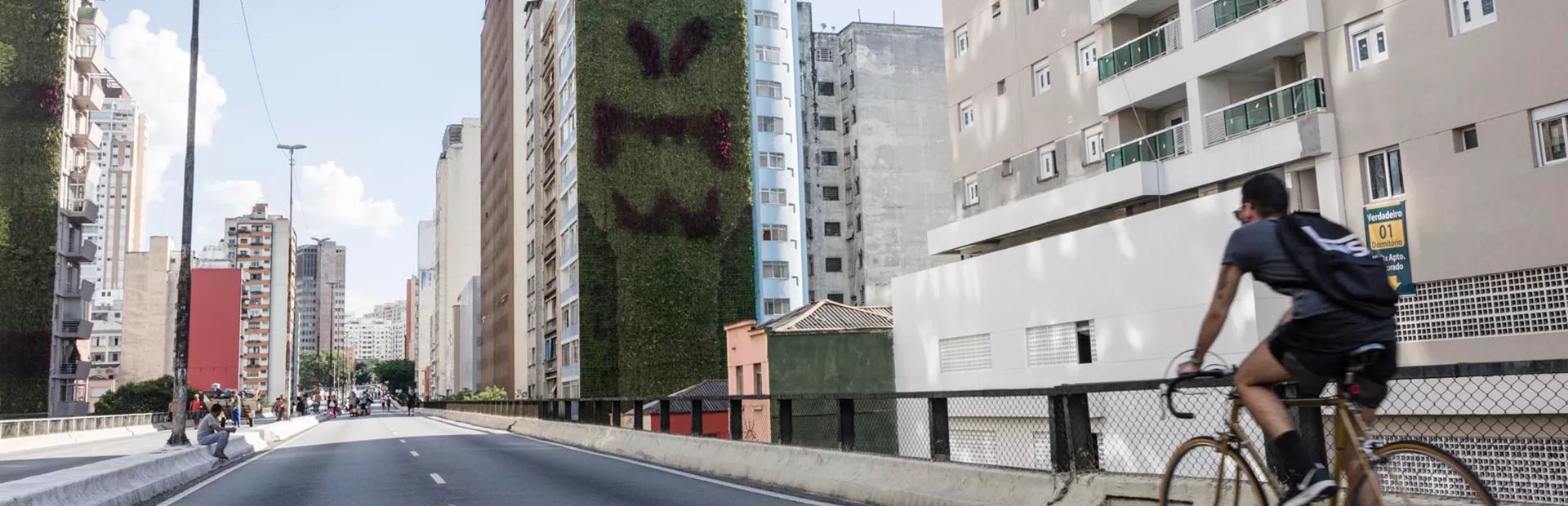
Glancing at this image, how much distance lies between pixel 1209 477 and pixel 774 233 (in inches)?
2501

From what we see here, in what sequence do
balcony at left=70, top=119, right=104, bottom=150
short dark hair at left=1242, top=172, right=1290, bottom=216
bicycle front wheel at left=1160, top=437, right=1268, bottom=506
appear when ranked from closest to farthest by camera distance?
short dark hair at left=1242, top=172, right=1290, bottom=216 < bicycle front wheel at left=1160, top=437, right=1268, bottom=506 < balcony at left=70, top=119, right=104, bottom=150

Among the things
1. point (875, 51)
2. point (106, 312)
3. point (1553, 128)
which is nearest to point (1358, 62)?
point (1553, 128)

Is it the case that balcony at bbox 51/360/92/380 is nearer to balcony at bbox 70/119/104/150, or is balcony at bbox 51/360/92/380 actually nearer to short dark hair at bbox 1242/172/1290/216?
balcony at bbox 70/119/104/150

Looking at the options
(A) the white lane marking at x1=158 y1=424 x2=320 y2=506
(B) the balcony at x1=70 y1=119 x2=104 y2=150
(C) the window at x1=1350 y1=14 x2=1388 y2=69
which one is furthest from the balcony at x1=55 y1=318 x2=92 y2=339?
(C) the window at x1=1350 y1=14 x2=1388 y2=69

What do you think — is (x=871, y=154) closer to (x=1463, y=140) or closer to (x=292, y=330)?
(x=1463, y=140)

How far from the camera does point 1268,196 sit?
5.45 meters

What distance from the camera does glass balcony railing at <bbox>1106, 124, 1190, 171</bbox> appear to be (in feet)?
104

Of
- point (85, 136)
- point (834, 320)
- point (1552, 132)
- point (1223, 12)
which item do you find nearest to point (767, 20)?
point (834, 320)

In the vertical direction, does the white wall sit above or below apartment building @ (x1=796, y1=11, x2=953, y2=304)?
below

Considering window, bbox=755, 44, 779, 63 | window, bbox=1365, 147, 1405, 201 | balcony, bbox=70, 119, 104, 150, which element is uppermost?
window, bbox=755, 44, 779, 63

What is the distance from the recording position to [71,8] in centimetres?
7344

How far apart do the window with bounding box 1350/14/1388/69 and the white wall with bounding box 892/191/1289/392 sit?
4110 millimetres

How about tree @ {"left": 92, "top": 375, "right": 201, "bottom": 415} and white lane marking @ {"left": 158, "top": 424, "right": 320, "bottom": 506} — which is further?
tree @ {"left": 92, "top": 375, "right": 201, "bottom": 415}

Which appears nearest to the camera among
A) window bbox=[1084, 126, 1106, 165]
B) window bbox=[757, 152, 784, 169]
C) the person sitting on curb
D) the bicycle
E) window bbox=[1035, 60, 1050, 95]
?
the bicycle
